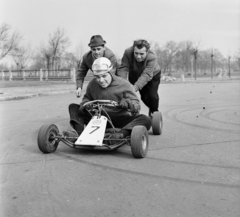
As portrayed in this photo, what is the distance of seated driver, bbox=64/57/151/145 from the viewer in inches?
221

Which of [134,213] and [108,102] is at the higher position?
[108,102]

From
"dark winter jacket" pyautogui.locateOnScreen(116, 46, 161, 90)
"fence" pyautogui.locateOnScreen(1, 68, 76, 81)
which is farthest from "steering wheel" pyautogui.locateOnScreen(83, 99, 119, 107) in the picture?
"fence" pyautogui.locateOnScreen(1, 68, 76, 81)

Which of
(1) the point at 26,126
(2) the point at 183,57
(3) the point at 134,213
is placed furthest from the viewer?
(2) the point at 183,57

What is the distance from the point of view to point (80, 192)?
3654 millimetres

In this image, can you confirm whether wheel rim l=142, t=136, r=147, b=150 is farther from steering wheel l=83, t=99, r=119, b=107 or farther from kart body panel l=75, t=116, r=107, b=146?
steering wheel l=83, t=99, r=119, b=107

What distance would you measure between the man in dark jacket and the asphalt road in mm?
1130

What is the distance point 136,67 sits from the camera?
755 cm

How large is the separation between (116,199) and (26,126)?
4.98m

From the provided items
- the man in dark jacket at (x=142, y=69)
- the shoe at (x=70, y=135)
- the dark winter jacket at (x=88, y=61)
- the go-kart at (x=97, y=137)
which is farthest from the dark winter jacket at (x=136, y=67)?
the shoe at (x=70, y=135)

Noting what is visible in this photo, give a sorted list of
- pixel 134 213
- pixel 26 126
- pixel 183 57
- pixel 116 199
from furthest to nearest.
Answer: pixel 183 57 → pixel 26 126 → pixel 116 199 → pixel 134 213

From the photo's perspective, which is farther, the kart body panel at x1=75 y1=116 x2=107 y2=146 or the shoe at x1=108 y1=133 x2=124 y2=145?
the shoe at x1=108 y1=133 x2=124 y2=145

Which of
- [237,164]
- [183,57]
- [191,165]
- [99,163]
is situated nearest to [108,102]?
[99,163]

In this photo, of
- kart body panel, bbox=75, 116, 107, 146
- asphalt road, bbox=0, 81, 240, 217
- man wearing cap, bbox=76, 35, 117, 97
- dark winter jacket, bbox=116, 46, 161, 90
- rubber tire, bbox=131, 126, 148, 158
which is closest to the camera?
asphalt road, bbox=0, 81, 240, 217

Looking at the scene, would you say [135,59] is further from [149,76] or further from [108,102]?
[108,102]
